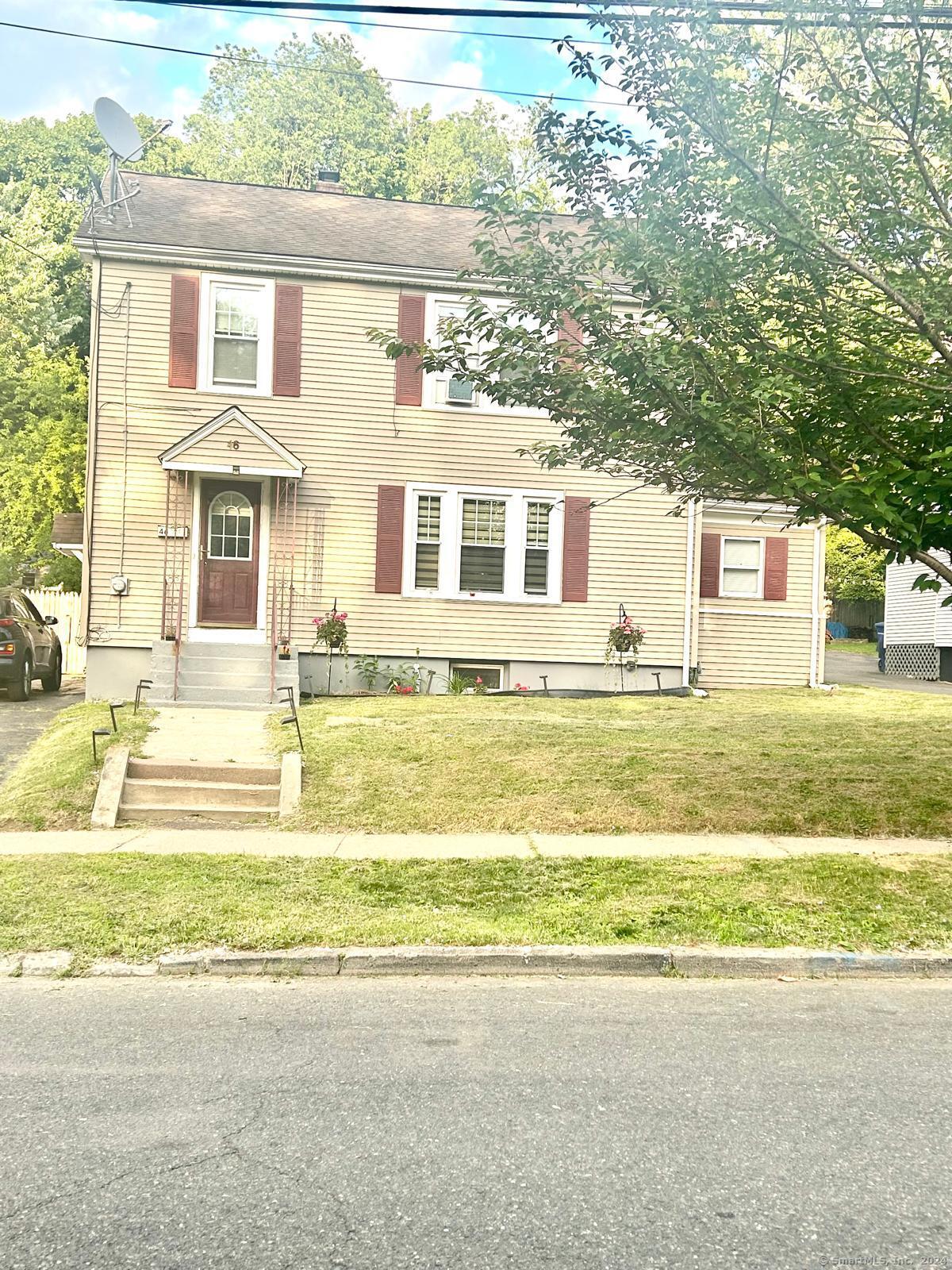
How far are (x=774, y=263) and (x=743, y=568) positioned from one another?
11798 mm

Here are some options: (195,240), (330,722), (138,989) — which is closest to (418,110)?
(195,240)

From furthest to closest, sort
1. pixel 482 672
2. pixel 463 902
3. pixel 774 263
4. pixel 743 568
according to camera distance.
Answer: pixel 743 568
pixel 482 672
pixel 774 263
pixel 463 902

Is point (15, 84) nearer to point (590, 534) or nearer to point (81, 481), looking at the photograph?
point (81, 481)

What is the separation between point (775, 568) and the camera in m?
19.5

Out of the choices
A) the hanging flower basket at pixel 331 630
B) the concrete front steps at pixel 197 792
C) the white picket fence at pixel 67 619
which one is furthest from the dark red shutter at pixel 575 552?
the white picket fence at pixel 67 619

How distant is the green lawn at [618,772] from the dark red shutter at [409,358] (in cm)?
545

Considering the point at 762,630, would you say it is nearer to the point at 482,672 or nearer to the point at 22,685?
the point at 482,672

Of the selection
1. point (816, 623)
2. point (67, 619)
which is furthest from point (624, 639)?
point (67, 619)

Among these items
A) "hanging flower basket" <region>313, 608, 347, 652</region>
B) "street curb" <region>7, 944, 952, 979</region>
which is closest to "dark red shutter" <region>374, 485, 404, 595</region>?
"hanging flower basket" <region>313, 608, 347, 652</region>

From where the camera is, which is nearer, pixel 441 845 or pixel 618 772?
pixel 441 845

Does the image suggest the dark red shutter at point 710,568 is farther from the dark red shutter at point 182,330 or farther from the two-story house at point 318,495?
the dark red shutter at point 182,330

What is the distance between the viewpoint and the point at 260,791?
9.84m

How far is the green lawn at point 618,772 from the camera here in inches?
369

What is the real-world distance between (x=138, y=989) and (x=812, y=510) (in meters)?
6.05
